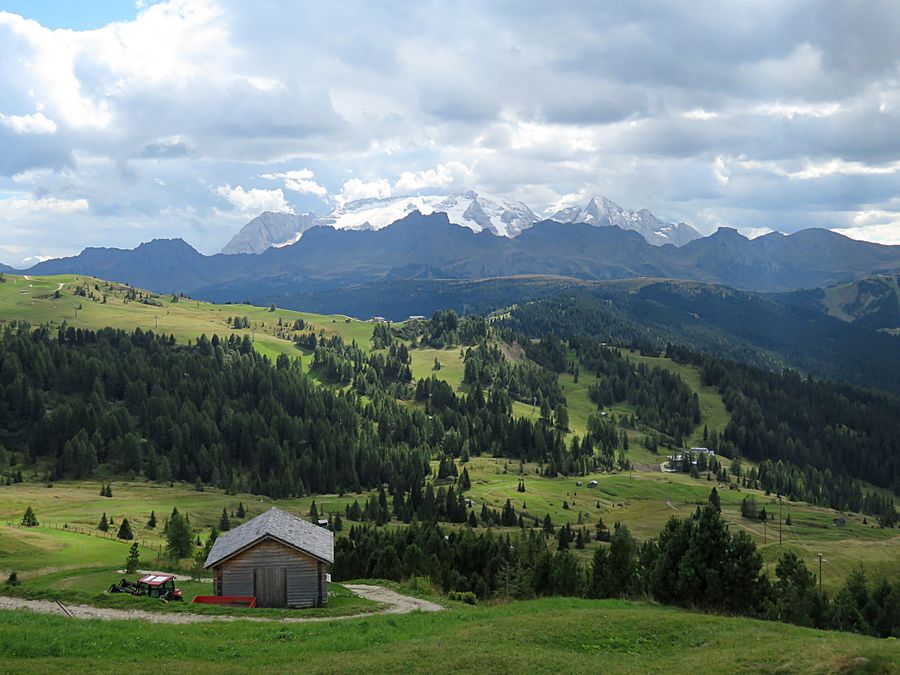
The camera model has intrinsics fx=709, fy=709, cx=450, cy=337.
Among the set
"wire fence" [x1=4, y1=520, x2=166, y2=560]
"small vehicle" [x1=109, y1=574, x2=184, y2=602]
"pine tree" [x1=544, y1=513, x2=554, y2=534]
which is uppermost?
"small vehicle" [x1=109, y1=574, x2=184, y2=602]

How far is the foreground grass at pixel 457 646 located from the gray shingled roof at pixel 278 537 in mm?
17925

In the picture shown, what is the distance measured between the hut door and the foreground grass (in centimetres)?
1752

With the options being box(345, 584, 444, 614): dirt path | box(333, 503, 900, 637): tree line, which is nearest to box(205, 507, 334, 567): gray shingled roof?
box(345, 584, 444, 614): dirt path

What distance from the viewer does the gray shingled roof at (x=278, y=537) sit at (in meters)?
63.5

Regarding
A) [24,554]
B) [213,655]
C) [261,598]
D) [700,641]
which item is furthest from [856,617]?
[24,554]

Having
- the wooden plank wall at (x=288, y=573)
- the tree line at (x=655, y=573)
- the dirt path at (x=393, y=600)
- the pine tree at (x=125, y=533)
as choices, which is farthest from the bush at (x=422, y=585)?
the pine tree at (x=125, y=533)

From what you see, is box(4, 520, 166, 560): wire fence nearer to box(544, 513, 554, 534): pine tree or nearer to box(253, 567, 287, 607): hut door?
box(253, 567, 287, 607): hut door

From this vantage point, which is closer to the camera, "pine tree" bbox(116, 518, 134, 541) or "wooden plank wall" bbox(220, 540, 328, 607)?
"wooden plank wall" bbox(220, 540, 328, 607)

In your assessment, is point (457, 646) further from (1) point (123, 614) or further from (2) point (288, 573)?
(2) point (288, 573)

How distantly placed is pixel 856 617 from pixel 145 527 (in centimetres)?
10598

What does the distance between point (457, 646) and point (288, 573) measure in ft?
102

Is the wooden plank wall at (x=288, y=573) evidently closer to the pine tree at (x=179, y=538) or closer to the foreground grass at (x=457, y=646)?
the foreground grass at (x=457, y=646)

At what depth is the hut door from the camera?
62531 millimetres

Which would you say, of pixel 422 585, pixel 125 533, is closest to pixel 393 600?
pixel 422 585
